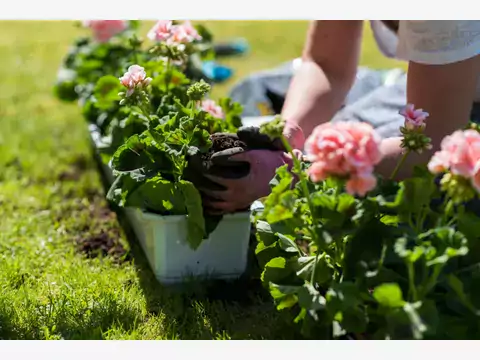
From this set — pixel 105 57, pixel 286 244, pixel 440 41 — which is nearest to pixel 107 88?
pixel 105 57

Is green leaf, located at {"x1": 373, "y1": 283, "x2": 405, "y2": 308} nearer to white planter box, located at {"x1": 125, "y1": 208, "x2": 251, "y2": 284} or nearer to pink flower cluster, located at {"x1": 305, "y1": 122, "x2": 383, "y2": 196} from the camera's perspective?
pink flower cluster, located at {"x1": 305, "y1": 122, "x2": 383, "y2": 196}

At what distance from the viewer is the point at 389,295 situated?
1.36m

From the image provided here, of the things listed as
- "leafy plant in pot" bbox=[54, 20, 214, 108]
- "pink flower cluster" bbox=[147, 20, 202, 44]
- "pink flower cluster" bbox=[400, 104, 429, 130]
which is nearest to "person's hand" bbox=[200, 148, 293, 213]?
"pink flower cluster" bbox=[400, 104, 429, 130]

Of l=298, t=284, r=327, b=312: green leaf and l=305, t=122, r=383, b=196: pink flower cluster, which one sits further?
l=298, t=284, r=327, b=312: green leaf

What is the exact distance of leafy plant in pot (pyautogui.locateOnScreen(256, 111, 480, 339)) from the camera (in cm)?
135

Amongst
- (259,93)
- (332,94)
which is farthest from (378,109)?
(259,93)

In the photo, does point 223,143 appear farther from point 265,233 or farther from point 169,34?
point 169,34

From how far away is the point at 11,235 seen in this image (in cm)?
232

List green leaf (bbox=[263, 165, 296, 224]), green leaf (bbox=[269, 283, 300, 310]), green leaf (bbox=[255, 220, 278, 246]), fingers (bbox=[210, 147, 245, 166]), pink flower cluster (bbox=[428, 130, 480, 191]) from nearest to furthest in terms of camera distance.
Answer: pink flower cluster (bbox=[428, 130, 480, 191]), green leaf (bbox=[263, 165, 296, 224]), green leaf (bbox=[269, 283, 300, 310]), green leaf (bbox=[255, 220, 278, 246]), fingers (bbox=[210, 147, 245, 166])

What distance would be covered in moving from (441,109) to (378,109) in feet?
2.55

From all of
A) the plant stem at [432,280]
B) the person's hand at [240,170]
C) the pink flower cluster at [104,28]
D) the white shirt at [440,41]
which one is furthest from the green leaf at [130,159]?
the pink flower cluster at [104,28]

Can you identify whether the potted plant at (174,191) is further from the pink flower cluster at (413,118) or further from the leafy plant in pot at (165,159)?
the pink flower cluster at (413,118)

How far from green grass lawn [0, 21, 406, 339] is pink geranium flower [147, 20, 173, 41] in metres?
0.60

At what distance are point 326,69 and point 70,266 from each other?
0.92m
